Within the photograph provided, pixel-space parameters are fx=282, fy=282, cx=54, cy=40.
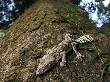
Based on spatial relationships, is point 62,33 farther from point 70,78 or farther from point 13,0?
point 13,0

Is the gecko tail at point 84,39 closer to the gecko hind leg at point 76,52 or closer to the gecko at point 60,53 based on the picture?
the gecko at point 60,53

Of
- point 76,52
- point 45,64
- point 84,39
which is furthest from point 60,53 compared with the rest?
point 84,39

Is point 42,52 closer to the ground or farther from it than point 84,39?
closer to the ground

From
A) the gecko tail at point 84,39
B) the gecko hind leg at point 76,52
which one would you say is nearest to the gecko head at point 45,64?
the gecko hind leg at point 76,52

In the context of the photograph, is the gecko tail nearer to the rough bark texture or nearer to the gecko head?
the rough bark texture

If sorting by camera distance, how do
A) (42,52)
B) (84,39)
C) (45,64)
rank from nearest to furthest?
1. (45,64)
2. (42,52)
3. (84,39)

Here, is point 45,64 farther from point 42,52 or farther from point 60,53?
point 42,52
